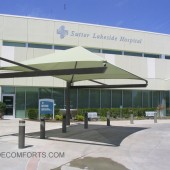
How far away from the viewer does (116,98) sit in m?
37.0

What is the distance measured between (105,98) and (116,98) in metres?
1.37

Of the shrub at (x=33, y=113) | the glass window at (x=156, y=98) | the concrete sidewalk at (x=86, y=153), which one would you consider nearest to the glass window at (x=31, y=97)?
the shrub at (x=33, y=113)

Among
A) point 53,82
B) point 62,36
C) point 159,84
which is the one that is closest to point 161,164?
point 53,82

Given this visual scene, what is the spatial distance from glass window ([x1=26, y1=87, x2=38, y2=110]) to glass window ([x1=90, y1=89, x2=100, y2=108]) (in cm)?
594

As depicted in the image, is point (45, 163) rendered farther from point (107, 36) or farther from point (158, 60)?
point (158, 60)

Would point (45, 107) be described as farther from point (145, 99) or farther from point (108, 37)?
point (145, 99)

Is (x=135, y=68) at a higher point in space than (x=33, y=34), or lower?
lower

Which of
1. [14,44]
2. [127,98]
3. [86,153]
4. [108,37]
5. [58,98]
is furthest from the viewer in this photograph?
[127,98]

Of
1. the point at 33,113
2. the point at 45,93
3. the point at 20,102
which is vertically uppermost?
the point at 45,93

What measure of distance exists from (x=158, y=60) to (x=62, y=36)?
39.5 feet

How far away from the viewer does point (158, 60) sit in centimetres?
3978

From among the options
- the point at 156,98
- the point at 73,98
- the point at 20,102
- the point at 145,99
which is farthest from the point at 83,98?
the point at 156,98

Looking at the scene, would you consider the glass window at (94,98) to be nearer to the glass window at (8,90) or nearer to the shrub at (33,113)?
the shrub at (33,113)

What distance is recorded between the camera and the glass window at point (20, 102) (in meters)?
32.1
